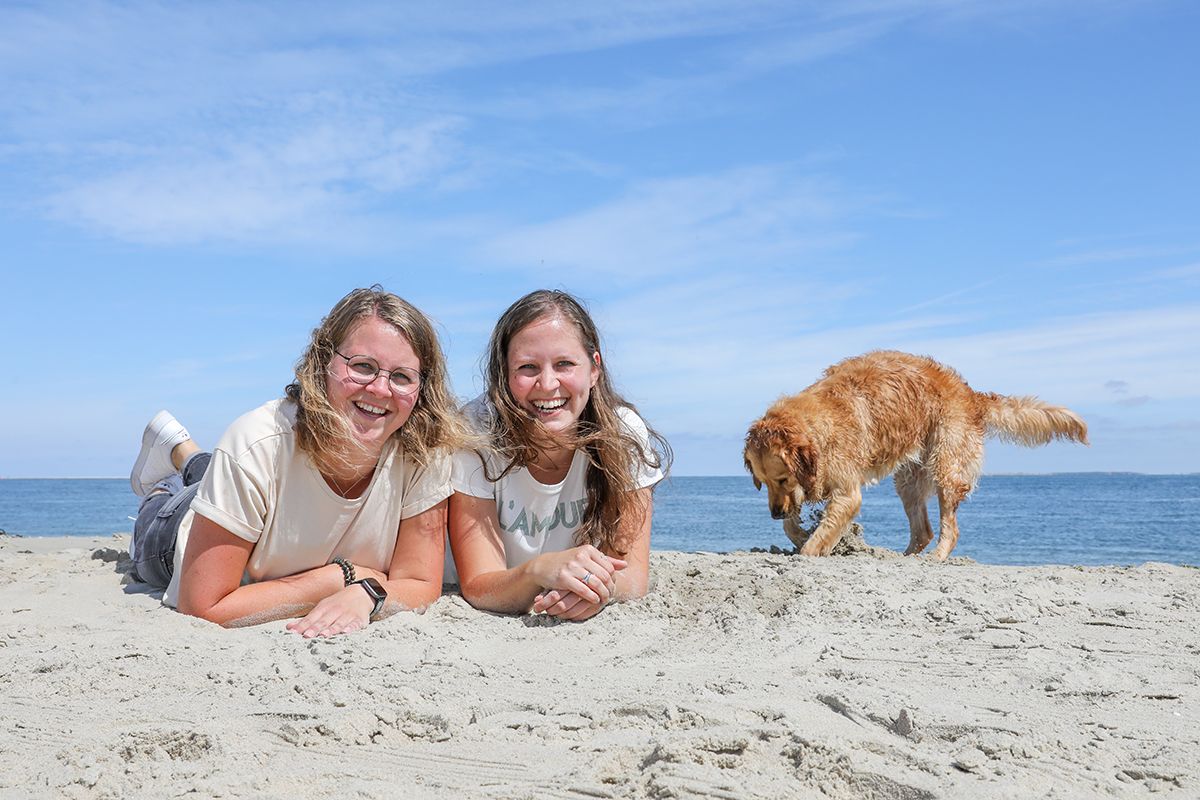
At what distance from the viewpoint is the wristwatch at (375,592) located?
4070mm

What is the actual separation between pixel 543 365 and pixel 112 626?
7.35ft

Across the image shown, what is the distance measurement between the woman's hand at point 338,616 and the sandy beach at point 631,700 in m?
0.10

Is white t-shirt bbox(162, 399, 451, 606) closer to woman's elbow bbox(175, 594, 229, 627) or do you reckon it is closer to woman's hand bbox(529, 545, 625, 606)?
woman's elbow bbox(175, 594, 229, 627)

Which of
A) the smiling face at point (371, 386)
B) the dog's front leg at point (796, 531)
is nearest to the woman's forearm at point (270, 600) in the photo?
the smiling face at point (371, 386)

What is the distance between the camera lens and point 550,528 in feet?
15.2

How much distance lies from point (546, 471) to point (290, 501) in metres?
1.24

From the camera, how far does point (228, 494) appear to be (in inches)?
154

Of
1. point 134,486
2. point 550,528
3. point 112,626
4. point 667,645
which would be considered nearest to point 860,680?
point 667,645

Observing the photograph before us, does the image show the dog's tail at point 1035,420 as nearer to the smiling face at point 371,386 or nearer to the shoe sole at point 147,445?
the smiling face at point 371,386

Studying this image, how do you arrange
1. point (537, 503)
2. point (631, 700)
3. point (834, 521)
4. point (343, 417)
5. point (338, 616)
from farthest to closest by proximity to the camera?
point (834, 521)
point (537, 503)
point (343, 417)
point (338, 616)
point (631, 700)

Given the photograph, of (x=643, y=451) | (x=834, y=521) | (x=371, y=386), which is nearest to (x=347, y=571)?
(x=371, y=386)

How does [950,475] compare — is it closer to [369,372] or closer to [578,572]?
[578,572]

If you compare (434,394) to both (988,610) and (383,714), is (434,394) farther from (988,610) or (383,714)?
(988,610)

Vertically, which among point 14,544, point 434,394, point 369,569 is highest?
point 434,394
